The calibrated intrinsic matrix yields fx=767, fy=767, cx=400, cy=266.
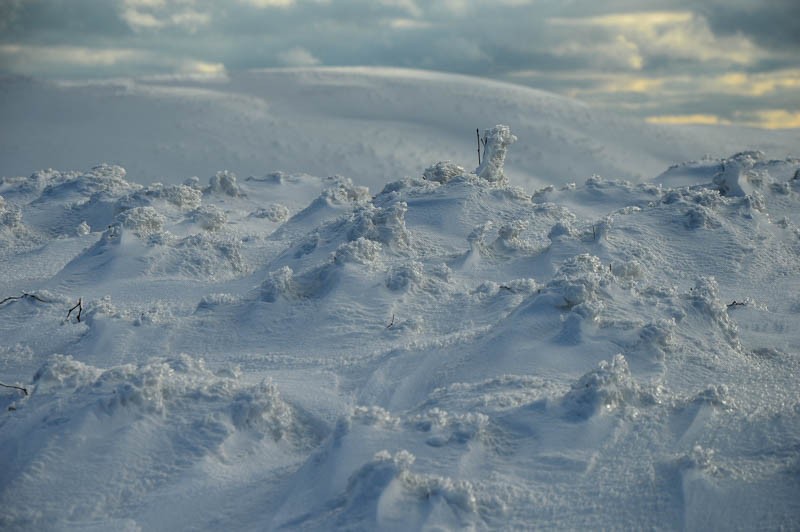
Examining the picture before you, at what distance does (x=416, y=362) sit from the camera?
4.44 m

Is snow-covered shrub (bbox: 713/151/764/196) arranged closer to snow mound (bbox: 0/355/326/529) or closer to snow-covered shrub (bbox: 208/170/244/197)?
snow-covered shrub (bbox: 208/170/244/197)

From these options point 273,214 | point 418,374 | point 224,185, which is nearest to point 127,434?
point 418,374

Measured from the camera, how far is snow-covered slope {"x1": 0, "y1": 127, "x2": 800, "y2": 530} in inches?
121

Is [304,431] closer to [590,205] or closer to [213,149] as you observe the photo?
[590,205]

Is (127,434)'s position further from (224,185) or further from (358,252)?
(224,185)

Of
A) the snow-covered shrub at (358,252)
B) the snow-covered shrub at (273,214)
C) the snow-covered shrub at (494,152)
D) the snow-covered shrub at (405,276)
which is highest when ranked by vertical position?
the snow-covered shrub at (494,152)

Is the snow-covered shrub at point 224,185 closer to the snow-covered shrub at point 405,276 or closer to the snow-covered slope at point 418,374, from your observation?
the snow-covered slope at point 418,374

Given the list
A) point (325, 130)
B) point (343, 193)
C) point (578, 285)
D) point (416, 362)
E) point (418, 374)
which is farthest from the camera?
point (325, 130)

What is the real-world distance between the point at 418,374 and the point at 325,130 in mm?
16467

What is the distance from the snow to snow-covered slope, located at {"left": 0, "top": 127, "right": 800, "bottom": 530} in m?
0.01

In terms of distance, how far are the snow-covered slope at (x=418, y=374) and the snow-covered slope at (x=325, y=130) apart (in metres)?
10.6

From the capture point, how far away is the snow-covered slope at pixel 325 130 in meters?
18.2

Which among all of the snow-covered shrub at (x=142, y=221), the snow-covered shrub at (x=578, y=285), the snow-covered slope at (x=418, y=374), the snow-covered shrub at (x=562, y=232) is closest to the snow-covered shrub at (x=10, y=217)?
the snow-covered slope at (x=418, y=374)

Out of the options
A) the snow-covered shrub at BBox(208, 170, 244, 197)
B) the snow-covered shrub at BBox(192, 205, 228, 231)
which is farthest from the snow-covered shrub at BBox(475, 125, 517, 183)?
the snow-covered shrub at BBox(208, 170, 244, 197)
